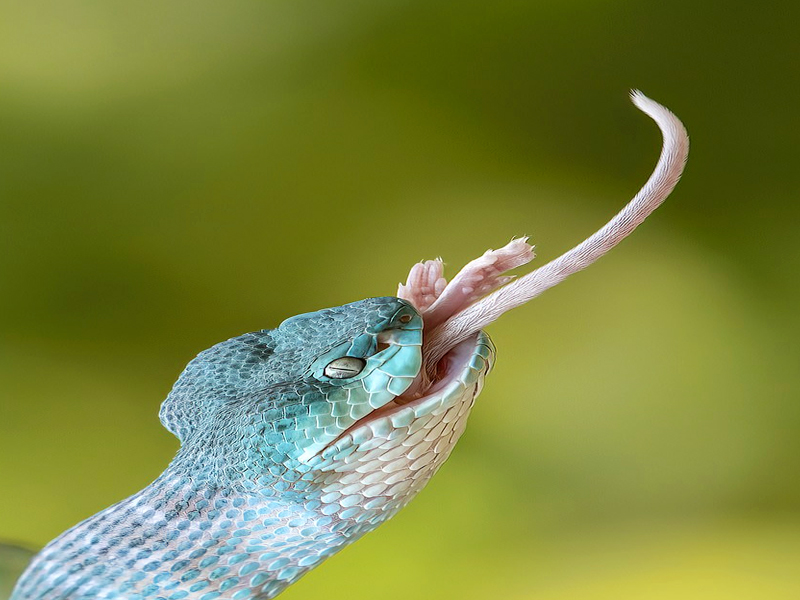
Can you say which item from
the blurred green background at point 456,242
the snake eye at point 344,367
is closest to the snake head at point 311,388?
the snake eye at point 344,367

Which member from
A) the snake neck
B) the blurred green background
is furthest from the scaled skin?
the blurred green background

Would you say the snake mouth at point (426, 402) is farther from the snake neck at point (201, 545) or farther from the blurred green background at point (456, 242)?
the blurred green background at point (456, 242)

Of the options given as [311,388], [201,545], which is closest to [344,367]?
[311,388]

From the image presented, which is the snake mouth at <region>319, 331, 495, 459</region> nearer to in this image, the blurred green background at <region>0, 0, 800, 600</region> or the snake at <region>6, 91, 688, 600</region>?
the snake at <region>6, 91, 688, 600</region>

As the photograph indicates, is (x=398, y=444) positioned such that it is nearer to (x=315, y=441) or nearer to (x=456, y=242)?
(x=315, y=441)

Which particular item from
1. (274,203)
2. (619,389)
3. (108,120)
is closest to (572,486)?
(619,389)

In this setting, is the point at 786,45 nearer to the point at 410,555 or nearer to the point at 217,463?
the point at 410,555
